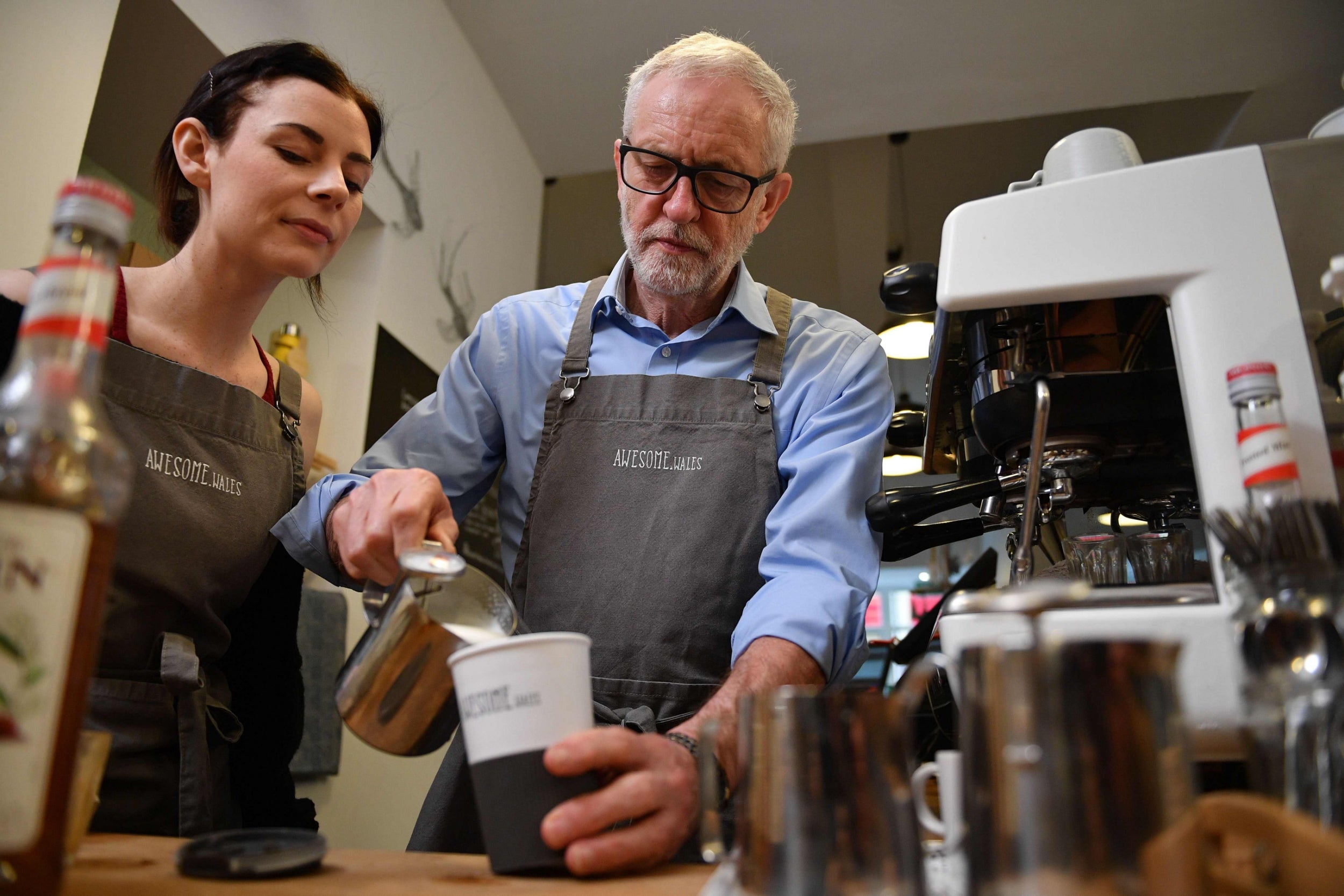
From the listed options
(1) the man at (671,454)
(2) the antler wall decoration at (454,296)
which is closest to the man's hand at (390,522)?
(1) the man at (671,454)

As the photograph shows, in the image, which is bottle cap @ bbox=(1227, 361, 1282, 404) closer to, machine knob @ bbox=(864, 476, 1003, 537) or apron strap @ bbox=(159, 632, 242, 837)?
machine knob @ bbox=(864, 476, 1003, 537)

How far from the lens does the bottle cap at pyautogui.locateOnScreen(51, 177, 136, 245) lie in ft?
1.34

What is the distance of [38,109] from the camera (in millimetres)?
1303

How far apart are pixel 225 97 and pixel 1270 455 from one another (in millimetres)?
1212

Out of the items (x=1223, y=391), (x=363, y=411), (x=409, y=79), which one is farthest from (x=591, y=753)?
(x=409, y=79)

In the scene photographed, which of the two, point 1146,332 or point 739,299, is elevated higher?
point 739,299

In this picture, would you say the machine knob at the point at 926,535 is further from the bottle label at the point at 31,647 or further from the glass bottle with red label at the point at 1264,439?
the bottle label at the point at 31,647

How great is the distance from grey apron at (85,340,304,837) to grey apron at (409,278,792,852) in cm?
25

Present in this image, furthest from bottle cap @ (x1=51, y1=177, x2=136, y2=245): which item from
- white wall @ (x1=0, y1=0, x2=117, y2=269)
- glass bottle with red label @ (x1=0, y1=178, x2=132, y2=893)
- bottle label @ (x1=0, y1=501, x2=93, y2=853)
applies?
white wall @ (x1=0, y1=0, x2=117, y2=269)

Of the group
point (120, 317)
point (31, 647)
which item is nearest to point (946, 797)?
point (31, 647)

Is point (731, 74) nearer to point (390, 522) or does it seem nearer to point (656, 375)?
point (656, 375)

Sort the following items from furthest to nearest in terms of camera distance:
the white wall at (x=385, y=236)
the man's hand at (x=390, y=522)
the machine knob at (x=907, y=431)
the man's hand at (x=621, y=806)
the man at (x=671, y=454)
A: the white wall at (x=385, y=236) → the machine knob at (x=907, y=431) → the man at (x=671, y=454) → the man's hand at (x=390, y=522) → the man's hand at (x=621, y=806)

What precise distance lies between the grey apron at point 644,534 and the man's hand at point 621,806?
1.13ft

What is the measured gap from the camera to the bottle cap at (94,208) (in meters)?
0.41
